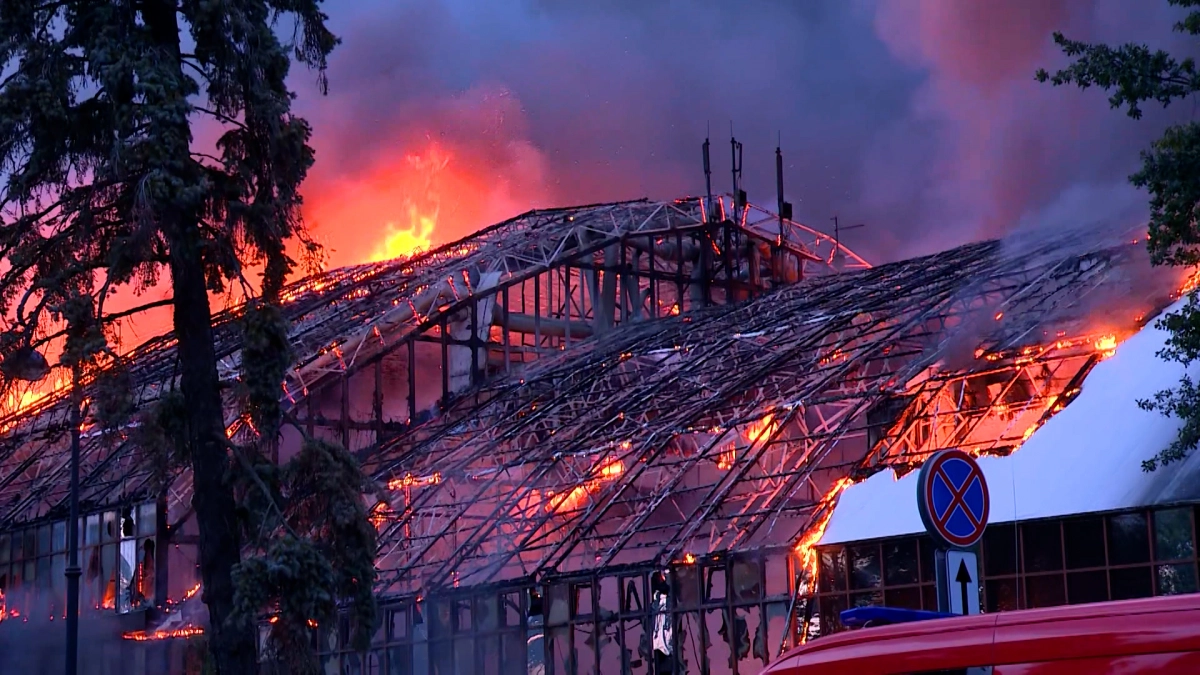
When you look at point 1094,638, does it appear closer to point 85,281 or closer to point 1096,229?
point 85,281

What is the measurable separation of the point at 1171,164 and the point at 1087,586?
6.22 m

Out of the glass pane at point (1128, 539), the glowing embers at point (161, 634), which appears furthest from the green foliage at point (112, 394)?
the glowing embers at point (161, 634)

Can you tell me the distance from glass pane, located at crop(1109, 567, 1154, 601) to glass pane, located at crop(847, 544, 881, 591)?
3.51 metres

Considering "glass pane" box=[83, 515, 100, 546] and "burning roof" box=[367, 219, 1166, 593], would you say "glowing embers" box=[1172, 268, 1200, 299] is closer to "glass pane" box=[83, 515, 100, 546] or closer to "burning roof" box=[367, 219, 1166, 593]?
"burning roof" box=[367, 219, 1166, 593]

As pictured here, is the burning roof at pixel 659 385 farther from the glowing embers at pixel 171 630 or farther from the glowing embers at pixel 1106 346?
the glowing embers at pixel 171 630

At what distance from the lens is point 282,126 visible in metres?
17.0

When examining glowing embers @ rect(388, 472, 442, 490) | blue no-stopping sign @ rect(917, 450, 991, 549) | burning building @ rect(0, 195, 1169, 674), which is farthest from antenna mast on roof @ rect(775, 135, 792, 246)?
blue no-stopping sign @ rect(917, 450, 991, 549)

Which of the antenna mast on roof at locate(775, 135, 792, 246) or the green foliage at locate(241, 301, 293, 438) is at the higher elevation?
the antenna mast on roof at locate(775, 135, 792, 246)

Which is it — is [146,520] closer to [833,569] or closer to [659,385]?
[659,385]

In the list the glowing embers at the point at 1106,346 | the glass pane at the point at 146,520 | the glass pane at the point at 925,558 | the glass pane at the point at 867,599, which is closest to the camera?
the glass pane at the point at 925,558

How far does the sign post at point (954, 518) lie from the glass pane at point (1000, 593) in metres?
10.1

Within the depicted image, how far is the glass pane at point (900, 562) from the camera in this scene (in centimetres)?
2202

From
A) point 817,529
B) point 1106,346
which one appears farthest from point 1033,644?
point 1106,346

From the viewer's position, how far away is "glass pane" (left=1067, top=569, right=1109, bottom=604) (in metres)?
20.1
